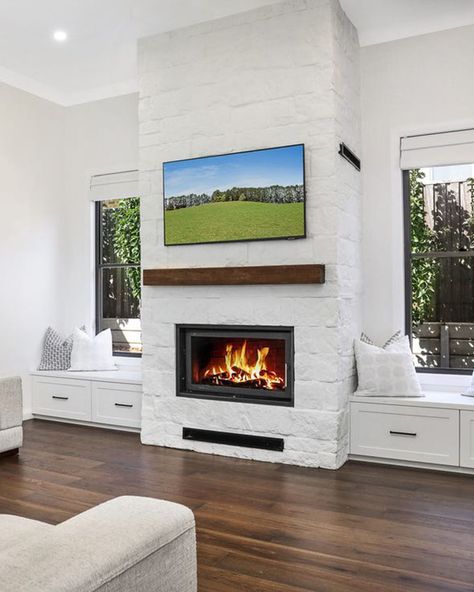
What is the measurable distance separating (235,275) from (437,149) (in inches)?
67.6

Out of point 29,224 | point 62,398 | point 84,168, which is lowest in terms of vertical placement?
point 62,398

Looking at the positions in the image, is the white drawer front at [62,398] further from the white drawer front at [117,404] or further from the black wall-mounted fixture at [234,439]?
the black wall-mounted fixture at [234,439]

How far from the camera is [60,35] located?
445cm

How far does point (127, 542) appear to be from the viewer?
1385 mm

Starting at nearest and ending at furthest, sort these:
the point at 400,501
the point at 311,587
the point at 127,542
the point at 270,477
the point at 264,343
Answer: the point at 127,542 → the point at 311,587 → the point at 400,501 → the point at 270,477 → the point at 264,343

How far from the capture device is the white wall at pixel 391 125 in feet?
13.9

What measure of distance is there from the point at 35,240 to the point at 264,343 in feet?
8.57

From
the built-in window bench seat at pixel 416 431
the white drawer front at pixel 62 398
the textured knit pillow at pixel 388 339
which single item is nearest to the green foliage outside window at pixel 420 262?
the textured knit pillow at pixel 388 339

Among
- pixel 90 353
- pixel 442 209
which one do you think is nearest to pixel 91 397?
pixel 90 353

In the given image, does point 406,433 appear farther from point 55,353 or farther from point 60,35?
point 60,35

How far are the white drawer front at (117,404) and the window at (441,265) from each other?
2.23 meters

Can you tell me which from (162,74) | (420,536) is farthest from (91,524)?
(162,74)

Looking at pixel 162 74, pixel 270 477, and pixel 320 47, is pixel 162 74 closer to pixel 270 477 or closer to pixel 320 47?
Result: pixel 320 47

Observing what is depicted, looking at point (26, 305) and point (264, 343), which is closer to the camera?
point (264, 343)
